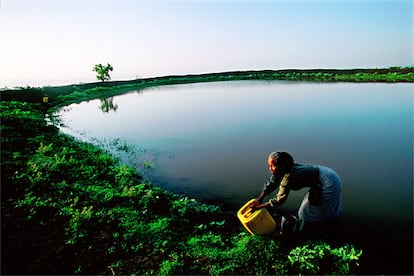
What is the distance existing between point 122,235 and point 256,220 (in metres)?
2.23

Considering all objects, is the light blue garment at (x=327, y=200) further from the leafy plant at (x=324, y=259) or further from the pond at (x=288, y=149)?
the pond at (x=288, y=149)

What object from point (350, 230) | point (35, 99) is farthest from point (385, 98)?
point (35, 99)

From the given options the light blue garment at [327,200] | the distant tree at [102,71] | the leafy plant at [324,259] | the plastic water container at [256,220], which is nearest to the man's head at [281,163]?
the light blue garment at [327,200]

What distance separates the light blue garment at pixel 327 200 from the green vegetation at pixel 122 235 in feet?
1.38

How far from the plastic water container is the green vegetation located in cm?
16

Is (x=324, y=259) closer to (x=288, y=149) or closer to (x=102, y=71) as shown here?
(x=288, y=149)

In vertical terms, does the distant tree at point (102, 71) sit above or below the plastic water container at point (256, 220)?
above

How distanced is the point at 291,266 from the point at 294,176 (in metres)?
1.24

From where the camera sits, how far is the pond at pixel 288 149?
17.9 ft

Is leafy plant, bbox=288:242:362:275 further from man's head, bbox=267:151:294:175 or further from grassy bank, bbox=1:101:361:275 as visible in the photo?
man's head, bbox=267:151:294:175

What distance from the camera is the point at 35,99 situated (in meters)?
25.0

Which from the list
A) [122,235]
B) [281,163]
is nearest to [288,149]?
[281,163]

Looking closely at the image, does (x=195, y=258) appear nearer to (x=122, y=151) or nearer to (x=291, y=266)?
(x=291, y=266)

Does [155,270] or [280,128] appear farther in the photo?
[280,128]
